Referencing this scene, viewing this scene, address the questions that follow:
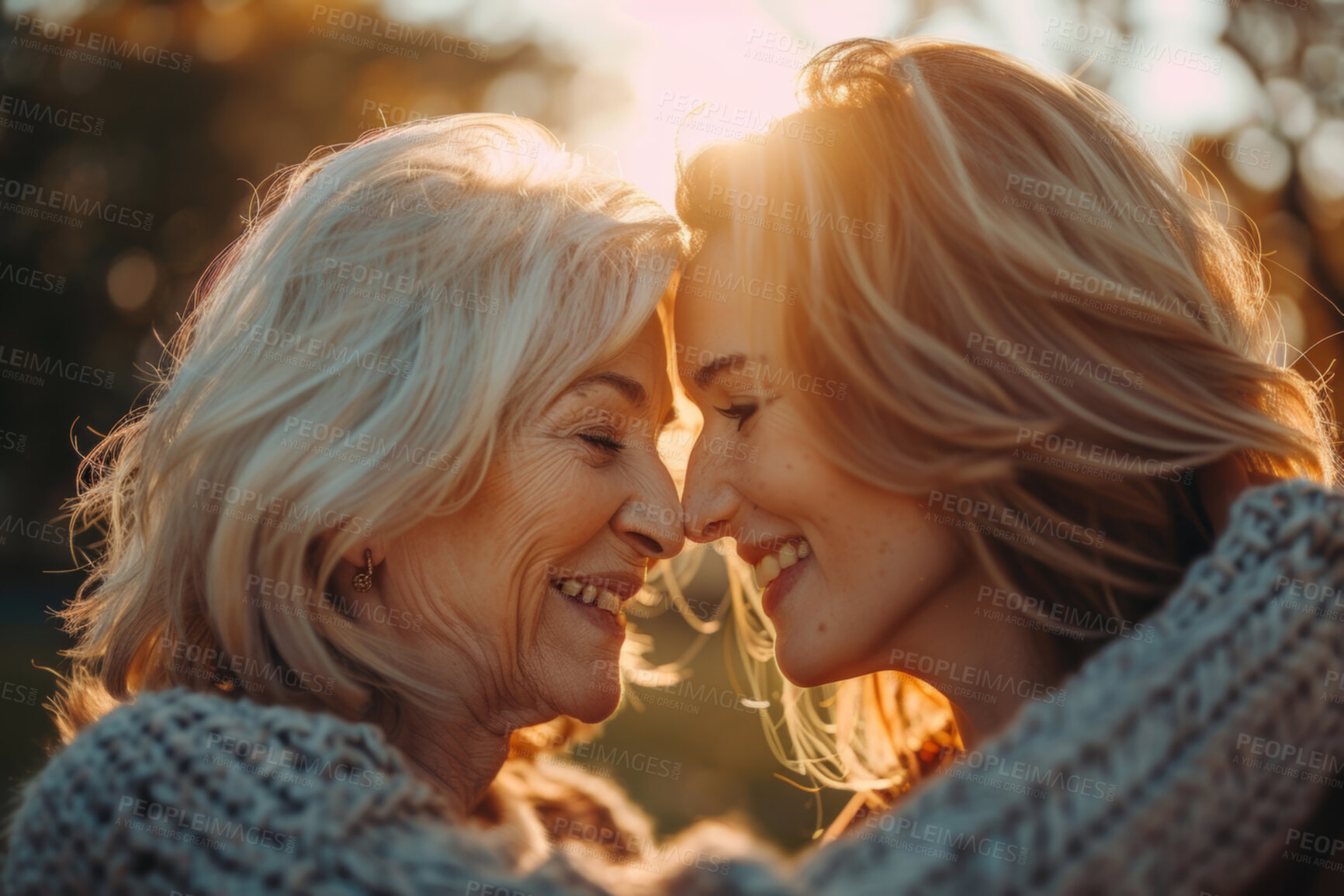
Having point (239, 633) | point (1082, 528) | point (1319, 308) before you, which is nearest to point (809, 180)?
point (1082, 528)

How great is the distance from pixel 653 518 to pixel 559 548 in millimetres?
336

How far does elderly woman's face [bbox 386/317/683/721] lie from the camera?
9.44 ft

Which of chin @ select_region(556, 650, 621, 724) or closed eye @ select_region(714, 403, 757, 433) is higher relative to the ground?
closed eye @ select_region(714, 403, 757, 433)

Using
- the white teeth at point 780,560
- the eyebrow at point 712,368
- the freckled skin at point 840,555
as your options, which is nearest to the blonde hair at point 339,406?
the eyebrow at point 712,368

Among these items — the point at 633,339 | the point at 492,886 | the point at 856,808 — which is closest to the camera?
A: the point at 492,886

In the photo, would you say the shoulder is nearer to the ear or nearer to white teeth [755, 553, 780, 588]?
the ear

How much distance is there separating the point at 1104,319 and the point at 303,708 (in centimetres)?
244

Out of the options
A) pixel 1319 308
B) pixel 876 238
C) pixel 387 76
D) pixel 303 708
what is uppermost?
pixel 387 76

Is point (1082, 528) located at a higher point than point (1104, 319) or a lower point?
lower

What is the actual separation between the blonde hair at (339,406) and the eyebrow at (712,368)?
0.26 meters

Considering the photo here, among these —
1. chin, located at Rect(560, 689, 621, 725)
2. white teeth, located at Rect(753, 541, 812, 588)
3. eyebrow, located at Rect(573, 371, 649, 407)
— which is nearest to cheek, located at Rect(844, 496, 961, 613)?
white teeth, located at Rect(753, 541, 812, 588)

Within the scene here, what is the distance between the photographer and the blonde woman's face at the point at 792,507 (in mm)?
2803

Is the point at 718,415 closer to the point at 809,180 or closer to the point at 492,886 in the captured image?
the point at 809,180

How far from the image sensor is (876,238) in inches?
109
